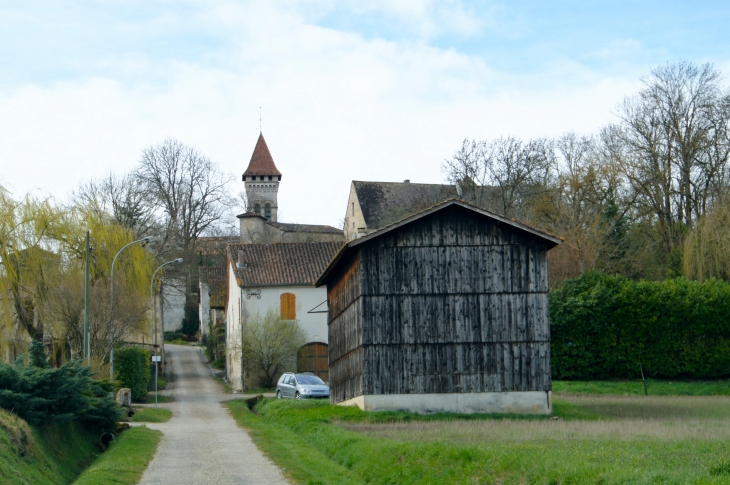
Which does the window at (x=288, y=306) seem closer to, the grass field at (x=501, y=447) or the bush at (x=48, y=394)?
the grass field at (x=501, y=447)

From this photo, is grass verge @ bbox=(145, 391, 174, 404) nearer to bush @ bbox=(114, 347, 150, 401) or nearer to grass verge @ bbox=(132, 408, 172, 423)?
bush @ bbox=(114, 347, 150, 401)

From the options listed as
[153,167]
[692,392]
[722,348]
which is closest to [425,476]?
[692,392]

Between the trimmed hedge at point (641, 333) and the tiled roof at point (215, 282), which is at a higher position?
the tiled roof at point (215, 282)

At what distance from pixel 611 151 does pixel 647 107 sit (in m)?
4.11

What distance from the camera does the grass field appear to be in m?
11.1

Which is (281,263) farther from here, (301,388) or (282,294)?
(301,388)

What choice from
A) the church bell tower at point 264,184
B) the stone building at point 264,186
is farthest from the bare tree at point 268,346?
the church bell tower at point 264,184

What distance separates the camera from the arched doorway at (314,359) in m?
50.6

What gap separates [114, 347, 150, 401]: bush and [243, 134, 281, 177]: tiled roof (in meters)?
70.7

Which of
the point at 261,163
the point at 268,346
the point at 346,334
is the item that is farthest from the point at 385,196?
the point at 346,334

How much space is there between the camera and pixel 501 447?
14.5 metres

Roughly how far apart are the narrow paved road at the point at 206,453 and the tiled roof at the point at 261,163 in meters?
73.1

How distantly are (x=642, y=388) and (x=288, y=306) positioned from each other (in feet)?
70.6

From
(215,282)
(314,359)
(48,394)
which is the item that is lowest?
(314,359)
